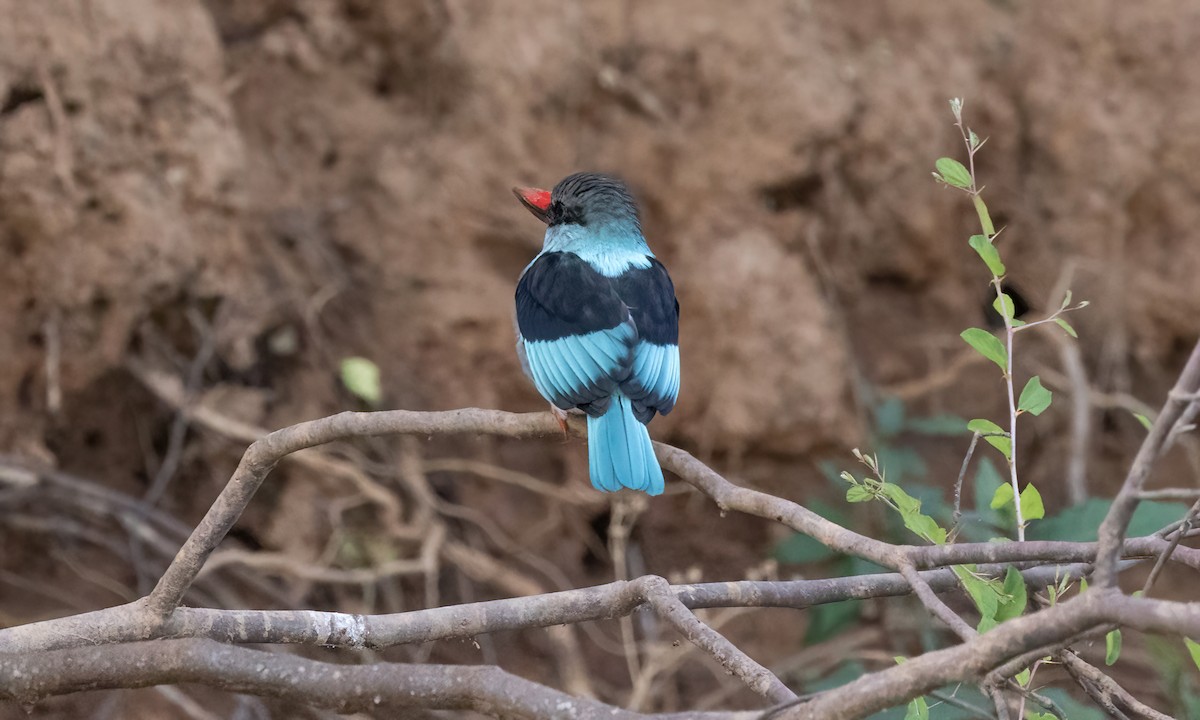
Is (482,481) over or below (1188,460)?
over

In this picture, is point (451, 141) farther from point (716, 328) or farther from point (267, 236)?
point (716, 328)

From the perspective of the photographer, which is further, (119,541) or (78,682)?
(119,541)

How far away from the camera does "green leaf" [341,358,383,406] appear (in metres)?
4.01

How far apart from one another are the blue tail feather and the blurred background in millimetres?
1360

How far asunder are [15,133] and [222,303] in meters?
0.77

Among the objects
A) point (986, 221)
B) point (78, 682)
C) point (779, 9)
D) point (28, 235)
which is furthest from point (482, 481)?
point (986, 221)

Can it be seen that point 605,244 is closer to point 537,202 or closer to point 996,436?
point 537,202

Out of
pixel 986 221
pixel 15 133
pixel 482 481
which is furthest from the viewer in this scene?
pixel 482 481

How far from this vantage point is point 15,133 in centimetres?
342

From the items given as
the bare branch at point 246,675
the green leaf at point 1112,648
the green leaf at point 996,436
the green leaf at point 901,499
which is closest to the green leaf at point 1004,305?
the green leaf at point 996,436

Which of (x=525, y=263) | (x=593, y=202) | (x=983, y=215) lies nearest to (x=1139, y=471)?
(x=983, y=215)

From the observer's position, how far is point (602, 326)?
294 centimetres

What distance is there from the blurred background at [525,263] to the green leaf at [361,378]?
0.10 meters

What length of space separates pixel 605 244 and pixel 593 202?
0.45ft
